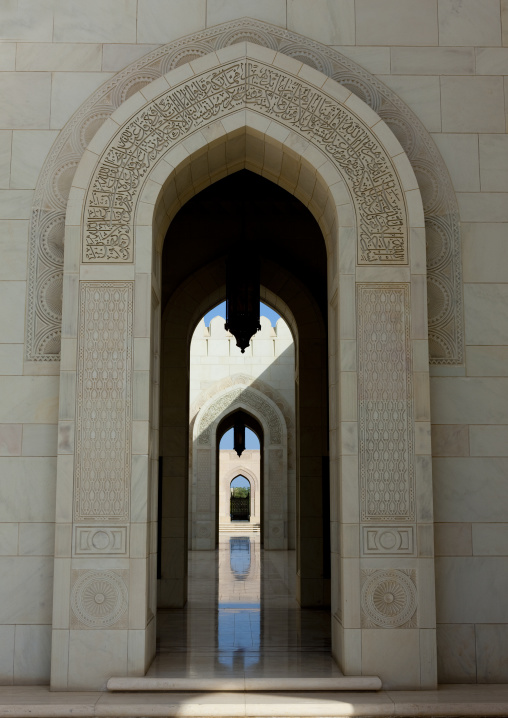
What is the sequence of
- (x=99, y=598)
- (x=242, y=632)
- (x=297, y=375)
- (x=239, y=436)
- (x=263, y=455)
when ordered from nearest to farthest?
(x=99, y=598) → (x=242, y=632) → (x=297, y=375) → (x=263, y=455) → (x=239, y=436)

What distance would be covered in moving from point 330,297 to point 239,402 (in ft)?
30.5

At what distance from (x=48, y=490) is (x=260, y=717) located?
1601 mm

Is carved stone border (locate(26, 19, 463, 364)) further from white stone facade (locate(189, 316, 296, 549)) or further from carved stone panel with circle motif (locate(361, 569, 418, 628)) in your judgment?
white stone facade (locate(189, 316, 296, 549))

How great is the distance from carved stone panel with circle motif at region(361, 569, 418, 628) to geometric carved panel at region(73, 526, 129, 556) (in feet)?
4.15

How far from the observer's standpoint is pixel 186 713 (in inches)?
133

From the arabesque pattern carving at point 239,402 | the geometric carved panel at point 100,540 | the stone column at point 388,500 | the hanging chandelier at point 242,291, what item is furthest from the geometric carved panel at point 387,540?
the arabesque pattern carving at point 239,402

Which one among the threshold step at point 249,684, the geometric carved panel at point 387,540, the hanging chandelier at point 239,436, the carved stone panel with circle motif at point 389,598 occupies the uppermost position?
the hanging chandelier at point 239,436

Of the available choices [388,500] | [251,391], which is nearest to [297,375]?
[388,500]

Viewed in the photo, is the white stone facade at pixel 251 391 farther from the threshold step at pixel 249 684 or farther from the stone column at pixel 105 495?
the threshold step at pixel 249 684

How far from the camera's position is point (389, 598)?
153 inches

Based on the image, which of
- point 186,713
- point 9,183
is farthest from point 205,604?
point 9,183

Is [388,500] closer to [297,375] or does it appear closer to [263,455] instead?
[297,375]

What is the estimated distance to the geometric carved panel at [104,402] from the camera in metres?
3.92

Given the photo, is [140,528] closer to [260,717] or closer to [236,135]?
[260,717]
